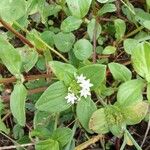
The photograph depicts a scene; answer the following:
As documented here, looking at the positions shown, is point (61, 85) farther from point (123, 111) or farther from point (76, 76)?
point (123, 111)

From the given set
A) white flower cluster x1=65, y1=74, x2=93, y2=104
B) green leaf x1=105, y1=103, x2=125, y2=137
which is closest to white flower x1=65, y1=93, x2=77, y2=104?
white flower cluster x1=65, y1=74, x2=93, y2=104

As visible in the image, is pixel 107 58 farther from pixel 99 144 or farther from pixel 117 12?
pixel 99 144

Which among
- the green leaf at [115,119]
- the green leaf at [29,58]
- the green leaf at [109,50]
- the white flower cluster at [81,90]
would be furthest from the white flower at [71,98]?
the green leaf at [109,50]

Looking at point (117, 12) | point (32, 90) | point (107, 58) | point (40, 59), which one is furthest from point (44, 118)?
point (117, 12)

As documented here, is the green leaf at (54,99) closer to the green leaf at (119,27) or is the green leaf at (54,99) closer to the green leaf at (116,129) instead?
the green leaf at (116,129)

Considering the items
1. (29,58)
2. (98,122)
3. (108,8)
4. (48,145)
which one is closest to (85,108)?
(98,122)

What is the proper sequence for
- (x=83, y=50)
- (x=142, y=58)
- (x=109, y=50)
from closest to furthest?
1. (x=142, y=58)
2. (x=83, y=50)
3. (x=109, y=50)
